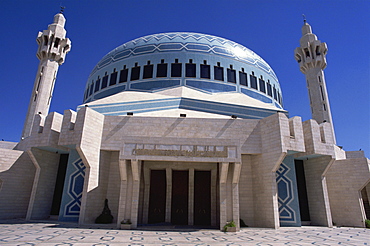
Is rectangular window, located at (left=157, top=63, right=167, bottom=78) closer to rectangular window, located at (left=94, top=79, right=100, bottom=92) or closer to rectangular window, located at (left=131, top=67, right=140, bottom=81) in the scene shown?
rectangular window, located at (left=131, top=67, right=140, bottom=81)

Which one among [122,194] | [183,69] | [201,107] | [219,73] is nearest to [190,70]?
[183,69]

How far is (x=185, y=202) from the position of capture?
44.1 ft

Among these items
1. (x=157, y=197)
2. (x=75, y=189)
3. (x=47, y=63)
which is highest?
(x=47, y=63)

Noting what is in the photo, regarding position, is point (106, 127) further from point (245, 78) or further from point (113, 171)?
point (245, 78)

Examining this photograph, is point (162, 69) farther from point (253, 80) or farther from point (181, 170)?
point (181, 170)

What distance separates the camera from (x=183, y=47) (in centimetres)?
2422

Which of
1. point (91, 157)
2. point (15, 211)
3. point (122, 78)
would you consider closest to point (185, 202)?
point (91, 157)

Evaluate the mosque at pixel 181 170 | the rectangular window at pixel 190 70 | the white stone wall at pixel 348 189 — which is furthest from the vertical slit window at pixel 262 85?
the white stone wall at pixel 348 189

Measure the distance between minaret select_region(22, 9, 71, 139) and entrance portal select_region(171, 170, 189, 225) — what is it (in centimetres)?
1130

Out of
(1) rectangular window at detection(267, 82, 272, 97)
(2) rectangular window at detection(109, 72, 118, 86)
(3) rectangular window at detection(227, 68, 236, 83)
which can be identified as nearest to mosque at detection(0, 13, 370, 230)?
(3) rectangular window at detection(227, 68, 236, 83)

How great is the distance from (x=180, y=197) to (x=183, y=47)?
1524 cm

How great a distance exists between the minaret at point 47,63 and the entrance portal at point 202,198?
12.3 metres

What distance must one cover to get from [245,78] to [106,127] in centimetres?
1494

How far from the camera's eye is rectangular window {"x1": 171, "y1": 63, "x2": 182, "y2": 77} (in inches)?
897
